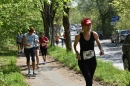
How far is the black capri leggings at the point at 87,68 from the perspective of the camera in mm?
6777

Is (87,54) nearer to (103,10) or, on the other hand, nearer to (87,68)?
(87,68)

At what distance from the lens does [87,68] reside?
686cm

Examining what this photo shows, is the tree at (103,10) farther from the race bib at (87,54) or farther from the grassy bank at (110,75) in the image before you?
the race bib at (87,54)

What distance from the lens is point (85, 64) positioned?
22.6ft

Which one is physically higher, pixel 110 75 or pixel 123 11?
pixel 123 11

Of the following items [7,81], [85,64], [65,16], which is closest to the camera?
[85,64]

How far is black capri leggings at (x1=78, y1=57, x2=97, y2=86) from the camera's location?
6.78 meters

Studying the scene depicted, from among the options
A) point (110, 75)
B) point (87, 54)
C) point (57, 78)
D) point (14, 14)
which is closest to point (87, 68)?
point (87, 54)

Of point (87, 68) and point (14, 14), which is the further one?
point (14, 14)

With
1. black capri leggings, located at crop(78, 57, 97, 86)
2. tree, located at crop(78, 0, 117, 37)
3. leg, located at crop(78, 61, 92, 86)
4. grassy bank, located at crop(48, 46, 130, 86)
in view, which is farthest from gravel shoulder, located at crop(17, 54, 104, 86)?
tree, located at crop(78, 0, 117, 37)

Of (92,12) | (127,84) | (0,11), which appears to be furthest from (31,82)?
(92,12)

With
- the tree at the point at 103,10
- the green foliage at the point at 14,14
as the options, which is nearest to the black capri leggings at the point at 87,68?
the green foliage at the point at 14,14

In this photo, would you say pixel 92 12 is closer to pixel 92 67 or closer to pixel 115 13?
pixel 115 13

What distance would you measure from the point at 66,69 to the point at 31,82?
132 inches
